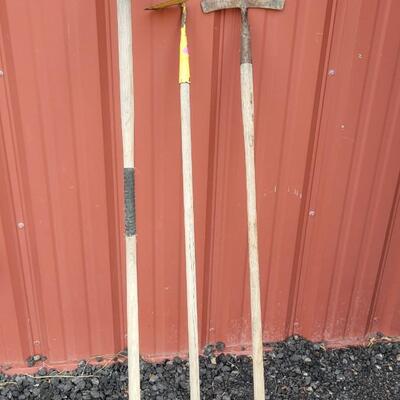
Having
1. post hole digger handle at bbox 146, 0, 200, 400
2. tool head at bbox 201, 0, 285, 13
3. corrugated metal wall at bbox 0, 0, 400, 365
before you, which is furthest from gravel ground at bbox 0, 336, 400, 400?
tool head at bbox 201, 0, 285, 13

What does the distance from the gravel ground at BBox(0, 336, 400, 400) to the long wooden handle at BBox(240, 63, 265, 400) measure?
1.23 feet

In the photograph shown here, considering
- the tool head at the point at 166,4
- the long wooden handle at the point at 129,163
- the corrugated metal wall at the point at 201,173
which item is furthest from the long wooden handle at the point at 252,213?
the long wooden handle at the point at 129,163

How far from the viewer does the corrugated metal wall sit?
1.61 metres

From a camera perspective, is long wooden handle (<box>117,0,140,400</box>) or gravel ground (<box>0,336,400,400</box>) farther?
gravel ground (<box>0,336,400,400</box>)

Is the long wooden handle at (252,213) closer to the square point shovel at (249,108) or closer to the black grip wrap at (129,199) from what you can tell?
the square point shovel at (249,108)

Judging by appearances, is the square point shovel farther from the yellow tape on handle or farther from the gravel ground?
the gravel ground

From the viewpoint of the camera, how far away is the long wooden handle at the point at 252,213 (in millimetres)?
1538

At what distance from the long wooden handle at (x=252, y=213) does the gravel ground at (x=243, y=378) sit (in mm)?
374

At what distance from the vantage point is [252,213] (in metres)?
1.61

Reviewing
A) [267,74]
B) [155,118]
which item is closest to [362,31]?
[267,74]

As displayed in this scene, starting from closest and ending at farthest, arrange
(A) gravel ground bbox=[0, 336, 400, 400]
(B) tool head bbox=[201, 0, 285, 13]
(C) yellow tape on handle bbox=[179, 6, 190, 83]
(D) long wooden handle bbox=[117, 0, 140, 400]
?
(D) long wooden handle bbox=[117, 0, 140, 400] → (C) yellow tape on handle bbox=[179, 6, 190, 83] → (B) tool head bbox=[201, 0, 285, 13] → (A) gravel ground bbox=[0, 336, 400, 400]

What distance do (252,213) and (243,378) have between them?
0.97 m

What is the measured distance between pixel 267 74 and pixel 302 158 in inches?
16.3

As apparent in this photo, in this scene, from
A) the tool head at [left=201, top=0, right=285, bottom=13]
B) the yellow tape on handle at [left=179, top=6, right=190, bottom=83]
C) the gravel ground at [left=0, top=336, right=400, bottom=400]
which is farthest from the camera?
the gravel ground at [left=0, top=336, right=400, bottom=400]
